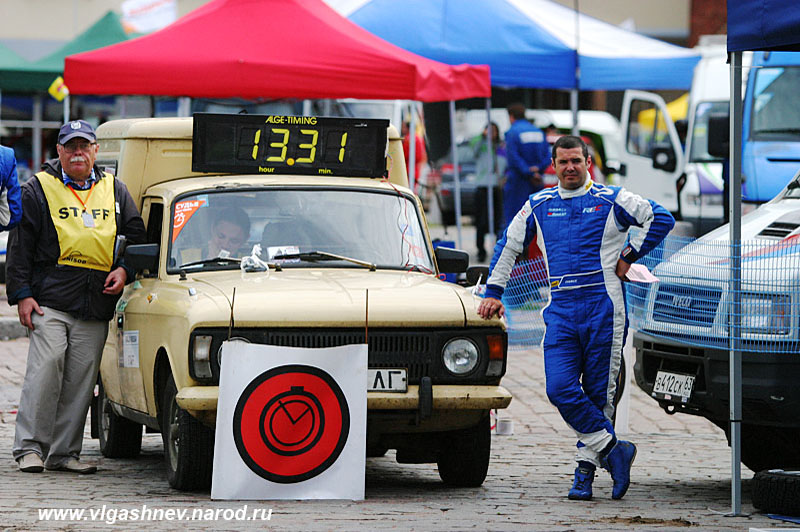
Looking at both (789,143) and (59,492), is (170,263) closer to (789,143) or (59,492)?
(59,492)

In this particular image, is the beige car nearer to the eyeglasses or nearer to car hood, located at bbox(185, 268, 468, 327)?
car hood, located at bbox(185, 268, 468, 327)

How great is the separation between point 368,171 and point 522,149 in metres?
10.7

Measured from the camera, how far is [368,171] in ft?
31.0

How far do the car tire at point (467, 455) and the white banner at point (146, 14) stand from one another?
22.7 metres

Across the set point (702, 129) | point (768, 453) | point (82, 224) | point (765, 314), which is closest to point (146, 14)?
point (702, 129)

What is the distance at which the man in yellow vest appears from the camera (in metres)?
8.51

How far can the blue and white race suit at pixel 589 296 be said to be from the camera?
7773mm

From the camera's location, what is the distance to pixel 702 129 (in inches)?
793

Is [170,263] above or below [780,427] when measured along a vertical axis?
above

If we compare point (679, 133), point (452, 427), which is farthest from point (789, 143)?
point (452, 427)

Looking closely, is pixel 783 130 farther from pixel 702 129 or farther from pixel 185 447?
pixel 185 447

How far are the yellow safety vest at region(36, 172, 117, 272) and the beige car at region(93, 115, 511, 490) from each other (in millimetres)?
273

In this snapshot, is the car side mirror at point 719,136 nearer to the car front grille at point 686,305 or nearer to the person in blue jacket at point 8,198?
the car front grille at point 686,305

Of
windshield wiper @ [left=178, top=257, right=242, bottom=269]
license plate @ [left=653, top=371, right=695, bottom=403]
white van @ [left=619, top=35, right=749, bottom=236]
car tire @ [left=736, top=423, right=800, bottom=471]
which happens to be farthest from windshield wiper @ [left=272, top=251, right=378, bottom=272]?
white van @ [left=619, top=35, right=749, bottom=236]
